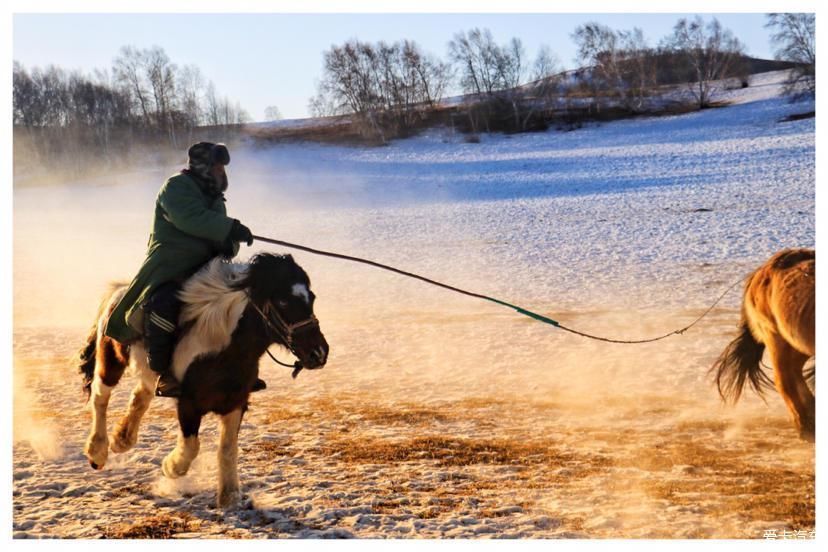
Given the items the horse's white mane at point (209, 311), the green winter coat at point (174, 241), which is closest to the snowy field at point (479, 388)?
the horse's white mane at point (209, 311)

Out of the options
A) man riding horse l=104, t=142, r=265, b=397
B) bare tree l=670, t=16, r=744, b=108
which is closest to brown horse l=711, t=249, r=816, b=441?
man riding horse l=104, t=142, r=265, b=397

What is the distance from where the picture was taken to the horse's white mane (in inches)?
189

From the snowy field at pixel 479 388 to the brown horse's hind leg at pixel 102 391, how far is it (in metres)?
0.20

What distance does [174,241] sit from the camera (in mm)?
5145

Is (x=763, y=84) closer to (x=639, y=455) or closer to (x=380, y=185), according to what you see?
(x=380, y=185)

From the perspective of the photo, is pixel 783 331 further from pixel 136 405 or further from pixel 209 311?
pixel 136 405

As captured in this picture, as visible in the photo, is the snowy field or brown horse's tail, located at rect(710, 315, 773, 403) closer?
the snowy field

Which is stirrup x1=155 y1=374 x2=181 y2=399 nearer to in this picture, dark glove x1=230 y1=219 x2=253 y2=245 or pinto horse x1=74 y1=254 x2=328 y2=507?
pinto horse x1=74 y1=254 x2=328 y2=507

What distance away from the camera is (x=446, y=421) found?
671cm

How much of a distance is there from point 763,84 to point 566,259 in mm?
14511

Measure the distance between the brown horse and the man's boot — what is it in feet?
13.9

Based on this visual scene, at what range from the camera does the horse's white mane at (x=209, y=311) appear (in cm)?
479

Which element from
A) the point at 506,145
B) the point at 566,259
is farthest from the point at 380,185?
the point at 566,259

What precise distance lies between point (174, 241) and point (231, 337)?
2.81 ft
